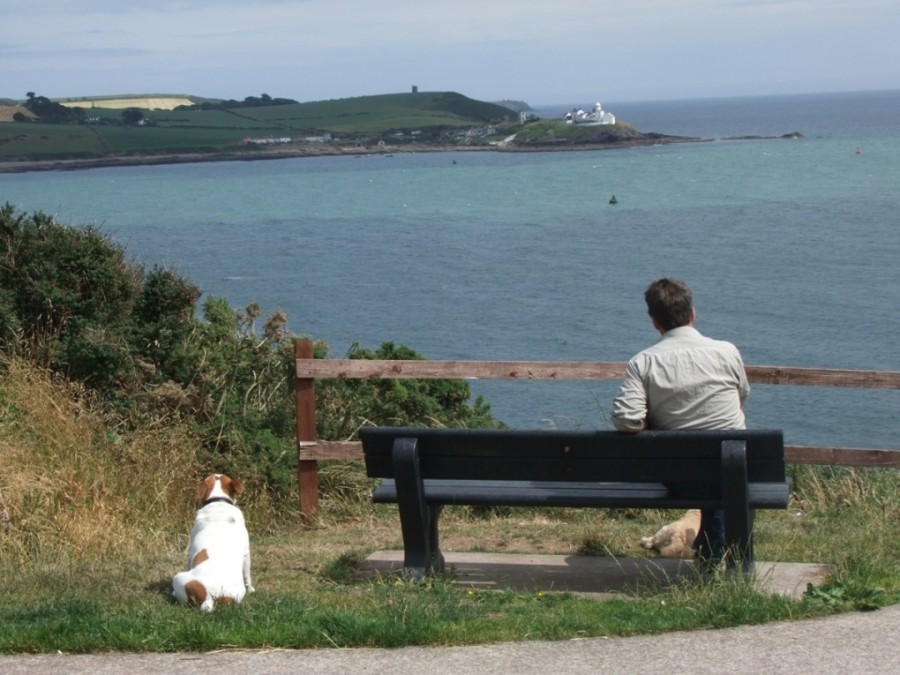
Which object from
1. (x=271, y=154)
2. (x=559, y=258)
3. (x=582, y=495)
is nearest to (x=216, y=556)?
(x=582, y=495)

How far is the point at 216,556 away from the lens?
19.7ft

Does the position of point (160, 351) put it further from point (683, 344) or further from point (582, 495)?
point (683, 344)

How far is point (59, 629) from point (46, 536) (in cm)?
238

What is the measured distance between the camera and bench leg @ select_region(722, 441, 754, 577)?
5.72 m

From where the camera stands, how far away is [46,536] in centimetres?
759

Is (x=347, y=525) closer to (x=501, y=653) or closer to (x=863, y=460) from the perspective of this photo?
(x=863, y=460)

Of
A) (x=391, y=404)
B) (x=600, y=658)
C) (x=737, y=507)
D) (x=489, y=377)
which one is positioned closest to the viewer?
(x=600, y=658)

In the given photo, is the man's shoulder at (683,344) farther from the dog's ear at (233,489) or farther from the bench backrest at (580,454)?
the dog's ear at (233,489)

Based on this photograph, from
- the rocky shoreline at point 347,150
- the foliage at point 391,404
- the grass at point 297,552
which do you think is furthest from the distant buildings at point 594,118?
the grass at point 297,552

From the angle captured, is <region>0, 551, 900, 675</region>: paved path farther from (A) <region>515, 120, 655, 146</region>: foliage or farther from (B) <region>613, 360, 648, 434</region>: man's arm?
(A) <region>515, 120, 655, 146</region>: foliage

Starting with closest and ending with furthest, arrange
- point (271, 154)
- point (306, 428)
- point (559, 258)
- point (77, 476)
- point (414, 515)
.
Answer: point (414, 515)
point (77, 476)
point (306, 428)
point (559, 258)
point (271, 154)

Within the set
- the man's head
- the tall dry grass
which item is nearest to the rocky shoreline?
the tall dry grass

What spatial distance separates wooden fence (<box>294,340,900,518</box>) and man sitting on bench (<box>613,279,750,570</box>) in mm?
2162

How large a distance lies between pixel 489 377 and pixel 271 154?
489 ft
